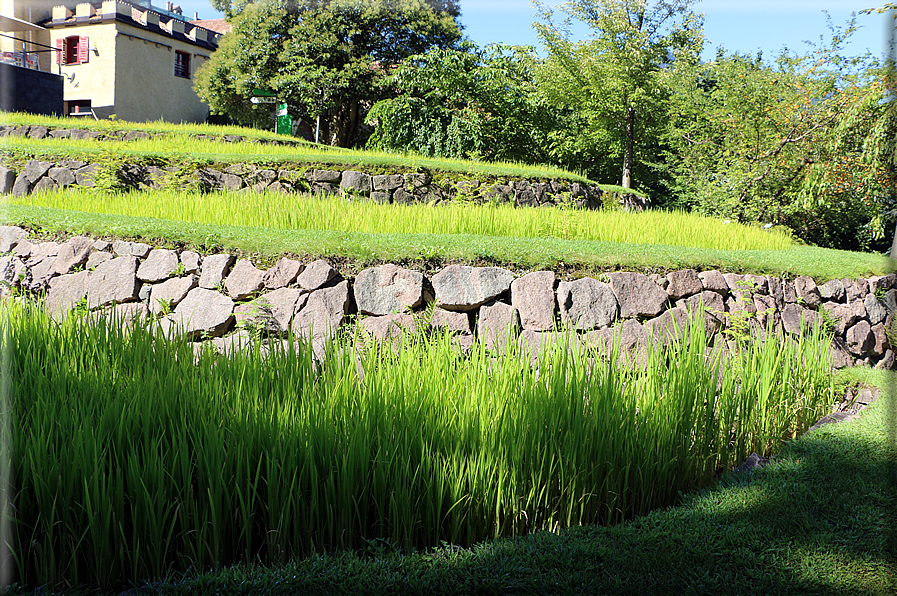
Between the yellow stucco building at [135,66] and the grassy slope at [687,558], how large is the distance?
21533mm

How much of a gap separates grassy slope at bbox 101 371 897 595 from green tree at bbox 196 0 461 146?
60.5 ft

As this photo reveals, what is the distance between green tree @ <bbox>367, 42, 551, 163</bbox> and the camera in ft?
51.1

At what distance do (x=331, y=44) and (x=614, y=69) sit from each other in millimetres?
8978

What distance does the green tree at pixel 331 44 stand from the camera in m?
19.0

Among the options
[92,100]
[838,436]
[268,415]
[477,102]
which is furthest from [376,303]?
[92,100]

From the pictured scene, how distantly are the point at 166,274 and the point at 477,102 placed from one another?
12158 mm

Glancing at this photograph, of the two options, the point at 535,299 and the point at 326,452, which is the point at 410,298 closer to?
the point at 535,299

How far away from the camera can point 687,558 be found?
233 centimetres

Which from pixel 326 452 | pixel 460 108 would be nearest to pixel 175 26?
pixel 460 108

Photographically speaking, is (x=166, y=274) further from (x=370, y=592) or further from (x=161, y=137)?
(x=161, y=137)

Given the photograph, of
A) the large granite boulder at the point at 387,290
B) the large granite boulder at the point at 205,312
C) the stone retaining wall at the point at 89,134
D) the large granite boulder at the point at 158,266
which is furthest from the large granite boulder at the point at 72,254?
the stone retaining wall at the point at 89,134

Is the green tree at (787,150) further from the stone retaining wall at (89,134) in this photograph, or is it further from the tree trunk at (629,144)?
the stone retaining wall at (89,134)

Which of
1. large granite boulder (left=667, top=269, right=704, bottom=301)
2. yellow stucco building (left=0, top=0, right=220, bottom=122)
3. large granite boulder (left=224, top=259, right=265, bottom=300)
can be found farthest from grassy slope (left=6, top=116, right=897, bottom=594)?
yellow stucco building (left=0, top=0, right=220, bottom=122)

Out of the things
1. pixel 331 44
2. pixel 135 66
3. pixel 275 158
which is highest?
pixel 135 66
